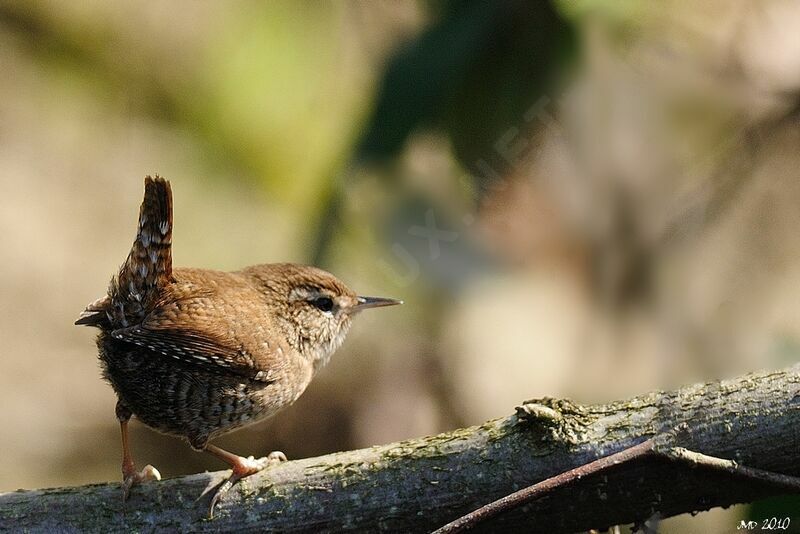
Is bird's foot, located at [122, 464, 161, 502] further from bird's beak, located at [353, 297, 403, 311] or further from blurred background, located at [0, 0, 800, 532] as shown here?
blurred background, located at [0, 0, 800, 532]

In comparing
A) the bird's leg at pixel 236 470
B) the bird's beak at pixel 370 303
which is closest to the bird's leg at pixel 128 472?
the bird's leg at pixel 236 470

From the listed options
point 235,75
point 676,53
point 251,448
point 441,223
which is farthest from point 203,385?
point 676,53

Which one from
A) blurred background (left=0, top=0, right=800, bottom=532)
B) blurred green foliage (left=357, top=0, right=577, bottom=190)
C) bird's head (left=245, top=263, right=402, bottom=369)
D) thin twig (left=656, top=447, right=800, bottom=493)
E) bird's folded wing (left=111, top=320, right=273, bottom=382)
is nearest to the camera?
thin twig (left=656, top=447, right=800, bottom=493)

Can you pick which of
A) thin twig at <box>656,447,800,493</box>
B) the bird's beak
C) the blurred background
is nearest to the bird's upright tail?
the bird's beak

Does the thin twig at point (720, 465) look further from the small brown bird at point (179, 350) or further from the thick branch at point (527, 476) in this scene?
the small brown bird at point (179, 350)

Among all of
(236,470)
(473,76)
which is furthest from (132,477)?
(473,76)

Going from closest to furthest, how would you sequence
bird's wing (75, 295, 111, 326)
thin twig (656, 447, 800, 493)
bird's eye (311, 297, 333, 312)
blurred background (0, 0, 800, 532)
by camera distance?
thin twig (656, 447, 800, 493) → bird's wing (75, 295, 111, 326) → bird's eye (311, 297, 333, 312) → blurred background (0, 0, 800, 532)
